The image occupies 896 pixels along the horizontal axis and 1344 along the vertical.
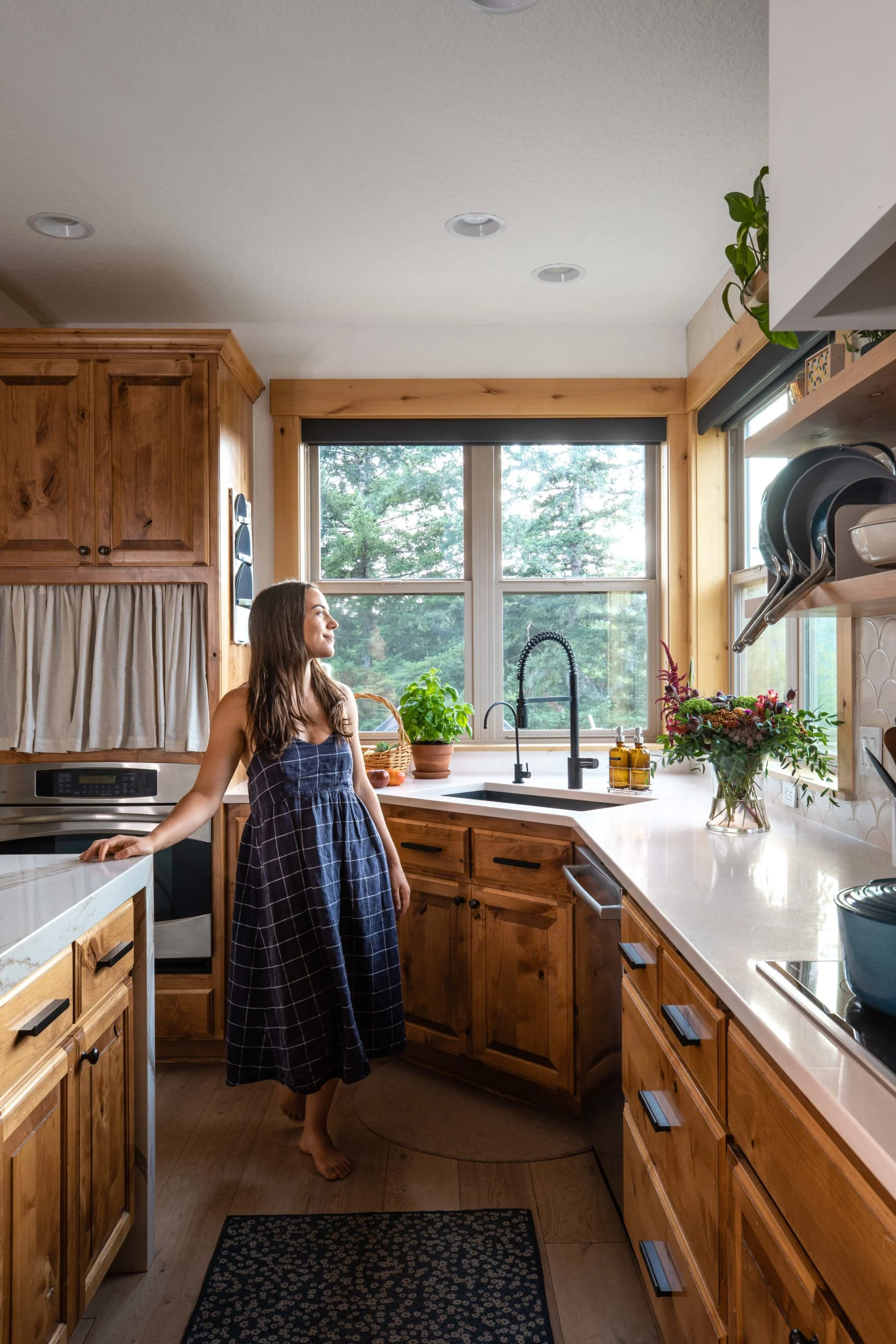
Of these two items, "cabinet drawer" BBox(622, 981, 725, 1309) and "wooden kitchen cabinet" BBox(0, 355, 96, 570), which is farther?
"wooden kitchen cabinet" BBox(0, 355, 96, 570)

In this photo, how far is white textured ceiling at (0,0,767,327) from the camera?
188 centimetres

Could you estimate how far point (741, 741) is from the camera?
2.03m

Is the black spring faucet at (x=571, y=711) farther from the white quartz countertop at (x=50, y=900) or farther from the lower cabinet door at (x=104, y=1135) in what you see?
the lower cabinet door at (x=104, y=1135)

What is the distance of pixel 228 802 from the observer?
116 inches

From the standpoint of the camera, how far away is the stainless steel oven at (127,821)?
299cm

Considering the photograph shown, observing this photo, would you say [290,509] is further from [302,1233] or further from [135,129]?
[302,1233]

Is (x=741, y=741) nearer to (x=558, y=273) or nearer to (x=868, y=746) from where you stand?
(x=868, y=746)

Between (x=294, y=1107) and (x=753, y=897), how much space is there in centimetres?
163

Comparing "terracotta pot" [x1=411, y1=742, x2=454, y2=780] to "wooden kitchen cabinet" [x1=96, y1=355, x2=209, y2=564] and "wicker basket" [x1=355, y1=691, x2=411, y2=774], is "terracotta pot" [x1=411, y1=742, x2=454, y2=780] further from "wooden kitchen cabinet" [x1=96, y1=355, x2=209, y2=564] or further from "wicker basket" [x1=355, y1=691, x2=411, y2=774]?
"wooden kitchen cabinet" [x1=96, y1=355, x2=209, y2=564]

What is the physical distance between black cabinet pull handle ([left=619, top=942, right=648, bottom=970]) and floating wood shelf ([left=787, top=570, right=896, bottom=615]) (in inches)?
27.4

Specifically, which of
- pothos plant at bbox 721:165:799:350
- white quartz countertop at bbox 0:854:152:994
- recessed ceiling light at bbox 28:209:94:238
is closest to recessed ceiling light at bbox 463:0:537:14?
pothos plant at bbox 721:165:799:350

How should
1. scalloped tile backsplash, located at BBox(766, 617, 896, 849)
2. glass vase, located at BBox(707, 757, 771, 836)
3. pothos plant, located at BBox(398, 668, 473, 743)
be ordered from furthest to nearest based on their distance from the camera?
pothos plant, located at BBox(398, 668, 473, 743), glass vase, located at BBox(707, 757, 771, 836), scalloped tile backsplash, located at BBox(766, 617, 896, 849)

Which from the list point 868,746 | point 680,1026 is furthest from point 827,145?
point 868,746

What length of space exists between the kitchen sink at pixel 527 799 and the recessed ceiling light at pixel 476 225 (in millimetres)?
1761
